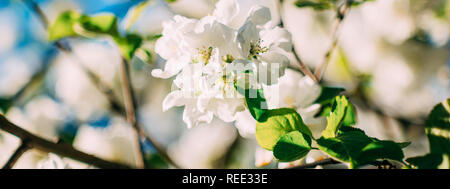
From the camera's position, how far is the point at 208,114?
2.14 ft

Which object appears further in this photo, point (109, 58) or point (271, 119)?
point (109, 58)

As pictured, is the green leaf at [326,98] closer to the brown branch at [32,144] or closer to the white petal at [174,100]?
the white petal at [174,100]

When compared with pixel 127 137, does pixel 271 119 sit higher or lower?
higher

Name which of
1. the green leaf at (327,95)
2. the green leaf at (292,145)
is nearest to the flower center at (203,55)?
the green leaf at (292,145)

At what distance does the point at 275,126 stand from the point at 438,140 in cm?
26

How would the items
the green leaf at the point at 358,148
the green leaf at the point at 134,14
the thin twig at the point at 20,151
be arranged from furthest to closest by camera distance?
the green leaf at the point at 134,14 → the thin twig at the point at 20,151 → the green leaf at the point at 358,148

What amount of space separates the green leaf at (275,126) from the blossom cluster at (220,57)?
76mm

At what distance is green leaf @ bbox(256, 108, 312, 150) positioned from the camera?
0.56 metres

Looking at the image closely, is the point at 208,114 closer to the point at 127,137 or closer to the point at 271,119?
the point at 271,119

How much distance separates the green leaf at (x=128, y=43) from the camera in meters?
0.74

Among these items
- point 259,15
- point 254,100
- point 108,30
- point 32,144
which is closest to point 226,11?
point 259,15

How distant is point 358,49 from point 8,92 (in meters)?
2.04

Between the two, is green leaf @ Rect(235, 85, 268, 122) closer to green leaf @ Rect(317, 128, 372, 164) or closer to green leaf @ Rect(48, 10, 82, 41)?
green leaf @ Rect(317, 128, 372, 164)
